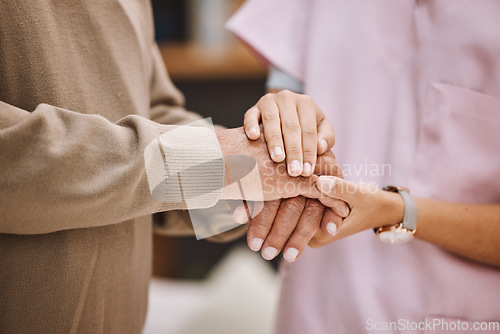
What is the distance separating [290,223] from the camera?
22.2 inches

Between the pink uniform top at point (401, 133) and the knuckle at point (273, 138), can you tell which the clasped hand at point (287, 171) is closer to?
the knuckle at point (273, 138)

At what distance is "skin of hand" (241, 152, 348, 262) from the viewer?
559mm

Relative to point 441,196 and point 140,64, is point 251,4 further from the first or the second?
point 441,196

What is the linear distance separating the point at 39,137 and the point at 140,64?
24 centimetres

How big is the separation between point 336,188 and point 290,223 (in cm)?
9

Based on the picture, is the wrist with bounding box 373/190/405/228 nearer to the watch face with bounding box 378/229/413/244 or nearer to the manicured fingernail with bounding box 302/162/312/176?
the watch face with bounding box 378/229/413/244

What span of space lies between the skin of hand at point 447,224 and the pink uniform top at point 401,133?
29 mm

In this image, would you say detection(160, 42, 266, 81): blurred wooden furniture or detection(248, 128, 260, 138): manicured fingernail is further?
detection(160, 42, 266, 81): blurred wooden furniture

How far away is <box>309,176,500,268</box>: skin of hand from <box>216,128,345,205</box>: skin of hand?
0.27ft

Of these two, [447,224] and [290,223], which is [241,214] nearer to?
[290,223]

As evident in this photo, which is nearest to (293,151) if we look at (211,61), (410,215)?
(410,215)

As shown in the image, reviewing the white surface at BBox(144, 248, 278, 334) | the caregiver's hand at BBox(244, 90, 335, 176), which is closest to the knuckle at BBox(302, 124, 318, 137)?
the caregiver's hand at BBox(244, 90, 335, 176)

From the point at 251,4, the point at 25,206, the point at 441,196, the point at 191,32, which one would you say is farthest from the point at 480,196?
the point at 191,32

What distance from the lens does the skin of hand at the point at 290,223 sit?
1.83 ft
